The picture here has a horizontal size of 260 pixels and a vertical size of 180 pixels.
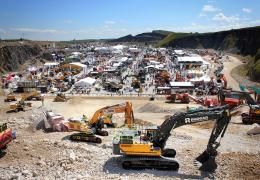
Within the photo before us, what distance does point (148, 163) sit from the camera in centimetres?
2062

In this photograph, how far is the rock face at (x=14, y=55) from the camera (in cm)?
9882

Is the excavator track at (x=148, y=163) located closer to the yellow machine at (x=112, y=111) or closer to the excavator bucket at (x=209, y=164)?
the excavator bucket at (x=209, y=164)

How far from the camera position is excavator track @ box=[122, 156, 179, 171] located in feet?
67.4

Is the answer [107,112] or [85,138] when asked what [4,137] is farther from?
[107,112]

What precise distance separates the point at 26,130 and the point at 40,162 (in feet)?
25.9

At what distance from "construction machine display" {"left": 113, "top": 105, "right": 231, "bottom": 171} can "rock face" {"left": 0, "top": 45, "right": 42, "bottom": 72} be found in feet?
263

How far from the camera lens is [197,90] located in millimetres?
59156

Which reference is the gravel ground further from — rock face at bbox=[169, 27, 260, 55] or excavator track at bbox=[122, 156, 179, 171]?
rock face at bbox=[169, 27, 260, 55]

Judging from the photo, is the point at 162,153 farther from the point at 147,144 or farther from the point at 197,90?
the point at 197,90

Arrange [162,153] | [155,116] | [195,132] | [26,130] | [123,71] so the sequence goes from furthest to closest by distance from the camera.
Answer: [123,71] → [155,116] → [195,132] → [26,130] → [162,153]

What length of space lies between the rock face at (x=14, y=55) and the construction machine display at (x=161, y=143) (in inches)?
3159

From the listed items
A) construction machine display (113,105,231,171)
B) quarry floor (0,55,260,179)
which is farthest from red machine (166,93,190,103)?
construction machine display (113,105,231,171)

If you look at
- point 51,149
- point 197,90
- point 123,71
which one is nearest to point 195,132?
point 51,149

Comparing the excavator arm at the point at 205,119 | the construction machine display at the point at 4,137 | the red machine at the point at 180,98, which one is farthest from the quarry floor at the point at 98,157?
the red machine at the point at 180,98
